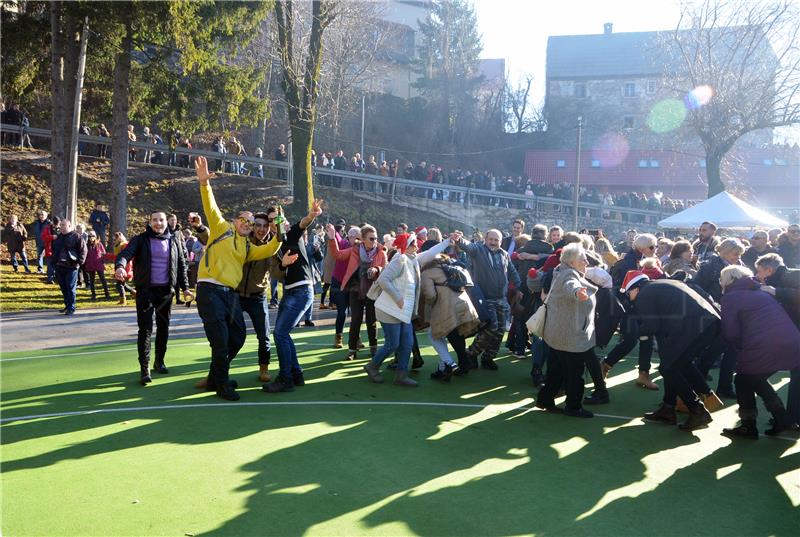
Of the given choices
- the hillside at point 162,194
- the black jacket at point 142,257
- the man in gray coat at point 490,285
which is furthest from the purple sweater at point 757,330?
the hillside at point 162,194

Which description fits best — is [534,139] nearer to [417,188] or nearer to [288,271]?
[417,188]

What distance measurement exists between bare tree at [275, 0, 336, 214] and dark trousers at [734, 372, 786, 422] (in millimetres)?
20736

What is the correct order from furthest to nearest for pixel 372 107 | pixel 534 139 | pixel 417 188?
pixel 534 139
pixel 372 107
pixel 417 188

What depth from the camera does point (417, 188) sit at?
118 ft

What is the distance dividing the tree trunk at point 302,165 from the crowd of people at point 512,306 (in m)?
15.3

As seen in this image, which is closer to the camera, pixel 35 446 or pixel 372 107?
pixel 35 446

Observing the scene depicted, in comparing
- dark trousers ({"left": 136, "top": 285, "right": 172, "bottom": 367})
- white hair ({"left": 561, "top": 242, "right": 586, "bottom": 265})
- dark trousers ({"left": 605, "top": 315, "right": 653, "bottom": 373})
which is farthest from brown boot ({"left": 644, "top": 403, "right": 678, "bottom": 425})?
dark trousers ({"left": 136, "top": 285, "right": 172, "bottom": 367})

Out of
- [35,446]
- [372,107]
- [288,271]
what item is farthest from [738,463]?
[372,107]

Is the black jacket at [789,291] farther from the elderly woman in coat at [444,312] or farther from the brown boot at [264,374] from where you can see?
the brown boot at [264,374]

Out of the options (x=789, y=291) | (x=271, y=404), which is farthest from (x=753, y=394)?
(x=271, y=404)

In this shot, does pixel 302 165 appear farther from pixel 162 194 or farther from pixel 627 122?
pixel 627 122

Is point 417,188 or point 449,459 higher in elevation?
point 417,188

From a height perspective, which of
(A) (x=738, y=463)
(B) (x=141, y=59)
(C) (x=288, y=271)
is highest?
(B) (x=141, y=59)

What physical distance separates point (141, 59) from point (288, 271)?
16696mm
